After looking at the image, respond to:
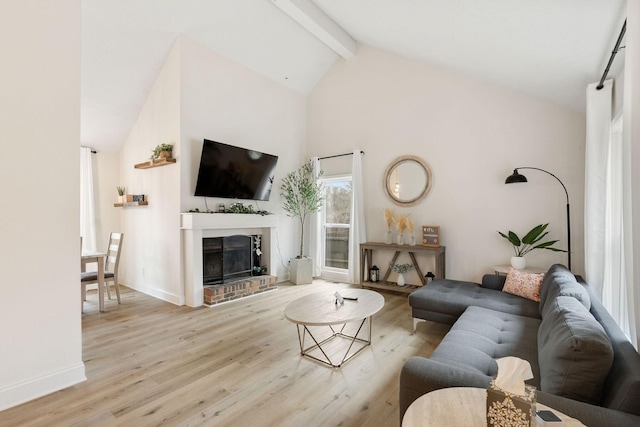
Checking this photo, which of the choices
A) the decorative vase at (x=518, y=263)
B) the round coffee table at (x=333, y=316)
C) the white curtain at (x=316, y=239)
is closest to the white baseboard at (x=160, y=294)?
the round coffee table at (x=333, y=316)

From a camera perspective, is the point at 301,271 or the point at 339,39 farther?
the point at 301,271

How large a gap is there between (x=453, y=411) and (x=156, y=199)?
4.59 meters

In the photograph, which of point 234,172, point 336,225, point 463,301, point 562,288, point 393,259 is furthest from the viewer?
point 336,225

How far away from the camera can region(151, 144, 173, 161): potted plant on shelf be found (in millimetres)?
4172

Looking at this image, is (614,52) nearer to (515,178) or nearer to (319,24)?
(515,178)

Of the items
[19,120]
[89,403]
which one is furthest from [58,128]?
[89,403]

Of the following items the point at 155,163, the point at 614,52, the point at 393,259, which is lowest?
the point at 393,259

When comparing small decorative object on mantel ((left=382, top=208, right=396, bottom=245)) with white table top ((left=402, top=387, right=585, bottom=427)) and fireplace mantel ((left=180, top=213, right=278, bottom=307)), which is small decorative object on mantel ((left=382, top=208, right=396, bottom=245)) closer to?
fireplace mantel ((left=180, top=213, right=278, bottom=307))

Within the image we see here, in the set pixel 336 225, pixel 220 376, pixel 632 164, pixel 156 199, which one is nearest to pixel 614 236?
pixel 632 164

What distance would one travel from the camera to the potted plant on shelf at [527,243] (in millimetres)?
3721

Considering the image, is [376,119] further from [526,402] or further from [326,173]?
[526,402]

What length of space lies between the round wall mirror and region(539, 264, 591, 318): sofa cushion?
2.12 m

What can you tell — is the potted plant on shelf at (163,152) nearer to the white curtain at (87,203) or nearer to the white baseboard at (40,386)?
the white curtain at (87,203)

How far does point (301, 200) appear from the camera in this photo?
5.62 meters
